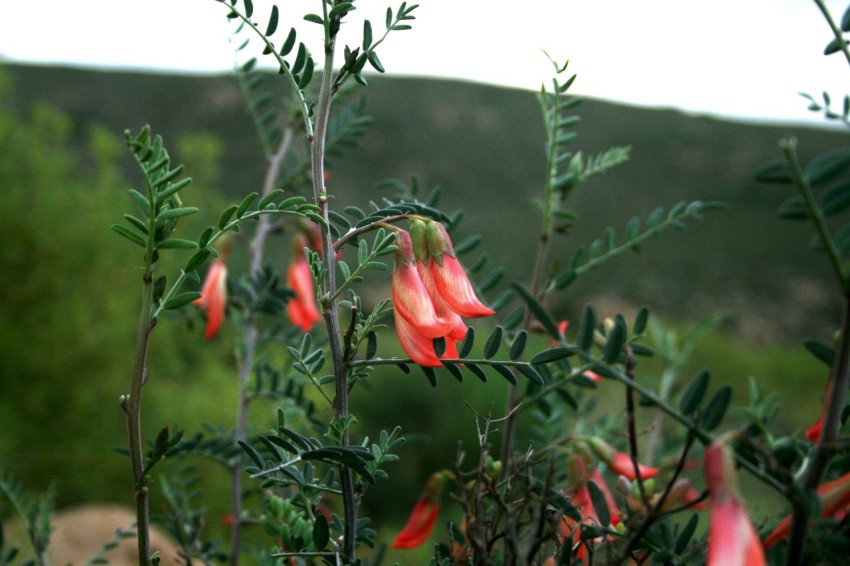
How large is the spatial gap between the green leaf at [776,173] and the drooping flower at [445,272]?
0.23 m

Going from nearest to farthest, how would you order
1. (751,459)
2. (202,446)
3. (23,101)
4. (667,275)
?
(751,459) < (202,446) < (667,275) < (23,101)

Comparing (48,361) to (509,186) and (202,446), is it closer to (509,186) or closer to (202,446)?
(202,446)

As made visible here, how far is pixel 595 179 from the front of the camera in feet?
28.8

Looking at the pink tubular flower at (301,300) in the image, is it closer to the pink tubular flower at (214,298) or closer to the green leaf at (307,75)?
the pink tubular flower at (214,298)

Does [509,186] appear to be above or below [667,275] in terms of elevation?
above

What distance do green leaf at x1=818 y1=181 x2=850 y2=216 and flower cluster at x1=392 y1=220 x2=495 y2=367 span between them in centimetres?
23

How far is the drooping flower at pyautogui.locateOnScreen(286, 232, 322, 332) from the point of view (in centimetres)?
98

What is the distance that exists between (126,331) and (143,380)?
254 cm

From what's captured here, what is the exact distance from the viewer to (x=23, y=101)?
9.66 m

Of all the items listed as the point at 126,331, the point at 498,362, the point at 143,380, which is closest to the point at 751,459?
the point at 498,362

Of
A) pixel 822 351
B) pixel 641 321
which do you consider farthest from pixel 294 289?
pixel 822 351

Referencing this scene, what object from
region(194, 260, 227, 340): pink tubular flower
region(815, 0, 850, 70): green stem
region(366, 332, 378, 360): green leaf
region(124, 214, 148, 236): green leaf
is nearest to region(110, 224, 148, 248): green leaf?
region(124, 214, 148, 236): green leaf

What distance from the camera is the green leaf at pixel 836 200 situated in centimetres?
32

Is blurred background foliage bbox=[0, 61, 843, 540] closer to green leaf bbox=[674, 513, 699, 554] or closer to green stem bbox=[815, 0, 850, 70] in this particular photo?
green leaf bbox=[674, 513, 699, 554]
